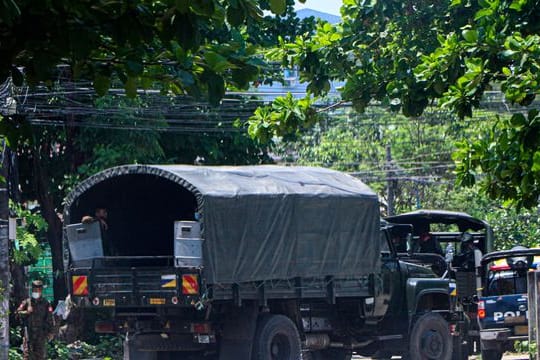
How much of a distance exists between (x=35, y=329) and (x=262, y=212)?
3983 mm

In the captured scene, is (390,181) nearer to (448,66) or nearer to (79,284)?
(79,284)

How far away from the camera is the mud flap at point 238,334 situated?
17125 mm

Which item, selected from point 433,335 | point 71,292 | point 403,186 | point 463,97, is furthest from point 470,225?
point 403,186

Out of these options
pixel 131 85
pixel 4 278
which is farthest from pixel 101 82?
pixel 4 278

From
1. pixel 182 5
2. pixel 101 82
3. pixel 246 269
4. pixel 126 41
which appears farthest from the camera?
pixel 246 269

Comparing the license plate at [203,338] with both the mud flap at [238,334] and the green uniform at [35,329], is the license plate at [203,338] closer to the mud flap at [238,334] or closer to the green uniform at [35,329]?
the mud flap at [238,334]

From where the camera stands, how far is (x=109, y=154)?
2372 centimetres

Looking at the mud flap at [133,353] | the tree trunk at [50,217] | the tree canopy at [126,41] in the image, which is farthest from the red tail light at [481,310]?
the tree canopy at [126,41]

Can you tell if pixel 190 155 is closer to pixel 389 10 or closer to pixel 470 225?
pixel 470 225

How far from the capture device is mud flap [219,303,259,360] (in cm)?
1712

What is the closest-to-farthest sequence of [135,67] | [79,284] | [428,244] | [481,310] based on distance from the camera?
[135,67] < [79,284] < [481,310] < [428,244]

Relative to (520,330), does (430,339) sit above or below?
below

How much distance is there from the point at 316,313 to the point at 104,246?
3704 mm

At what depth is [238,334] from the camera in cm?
1716
